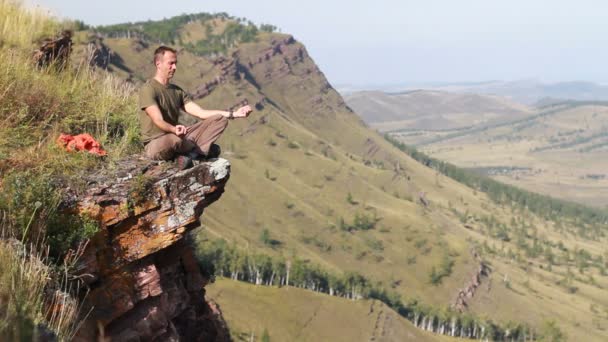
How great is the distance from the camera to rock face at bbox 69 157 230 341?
32.6ft

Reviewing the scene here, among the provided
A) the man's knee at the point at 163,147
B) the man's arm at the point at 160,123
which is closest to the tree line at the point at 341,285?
the man's knee at the point at 163,147

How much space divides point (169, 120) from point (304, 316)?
365 ft

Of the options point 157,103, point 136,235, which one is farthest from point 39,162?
point 157,103

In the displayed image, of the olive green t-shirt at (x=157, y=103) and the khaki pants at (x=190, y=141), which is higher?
the olive green t-shirt at (x=157, y=103)

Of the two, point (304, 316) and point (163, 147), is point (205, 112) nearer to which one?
point (163, 147)

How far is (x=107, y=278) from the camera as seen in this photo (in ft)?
33.4

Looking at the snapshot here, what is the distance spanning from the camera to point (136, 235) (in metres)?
10.6

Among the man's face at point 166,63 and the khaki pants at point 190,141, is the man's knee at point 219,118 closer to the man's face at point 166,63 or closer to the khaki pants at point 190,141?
the khaki pants at point 190,141

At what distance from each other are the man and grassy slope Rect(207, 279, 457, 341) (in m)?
94.8

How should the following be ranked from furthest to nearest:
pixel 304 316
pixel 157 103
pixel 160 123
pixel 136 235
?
pixel 304 316 < pixel 157 103 < pixel 160 123 < pixel 136 235

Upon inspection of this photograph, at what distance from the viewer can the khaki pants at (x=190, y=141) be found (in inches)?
442

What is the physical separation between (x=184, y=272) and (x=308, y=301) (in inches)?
4477

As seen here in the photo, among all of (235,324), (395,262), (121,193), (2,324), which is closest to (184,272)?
(121,193)

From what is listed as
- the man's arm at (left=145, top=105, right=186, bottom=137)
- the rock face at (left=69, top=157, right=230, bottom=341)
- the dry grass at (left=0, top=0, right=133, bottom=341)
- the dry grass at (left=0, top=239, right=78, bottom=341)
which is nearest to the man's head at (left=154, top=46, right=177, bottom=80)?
the man's arm at (left=145, top=105, right=186, bottom=137)
